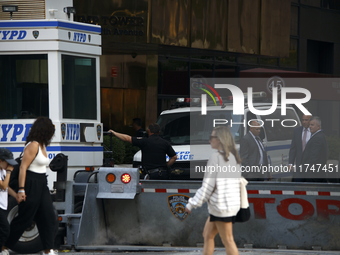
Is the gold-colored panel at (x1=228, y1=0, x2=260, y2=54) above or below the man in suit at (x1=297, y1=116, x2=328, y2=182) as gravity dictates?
above

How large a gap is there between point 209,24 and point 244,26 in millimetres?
2417

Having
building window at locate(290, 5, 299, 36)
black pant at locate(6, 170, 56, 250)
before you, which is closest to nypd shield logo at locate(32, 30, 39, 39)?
black pant at locate(6, 170, 56, 250)

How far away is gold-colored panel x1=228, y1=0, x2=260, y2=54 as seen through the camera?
27.8 meters

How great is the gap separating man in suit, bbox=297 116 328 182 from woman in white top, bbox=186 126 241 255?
185 inches

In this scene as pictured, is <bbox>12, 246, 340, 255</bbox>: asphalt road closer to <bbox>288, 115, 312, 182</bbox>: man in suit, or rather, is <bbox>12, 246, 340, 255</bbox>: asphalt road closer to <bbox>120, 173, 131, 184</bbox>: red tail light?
<bbox>120, 173, 131, 184</bbox>: red tail light

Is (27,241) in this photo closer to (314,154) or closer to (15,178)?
(15,178)

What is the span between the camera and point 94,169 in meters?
12.0

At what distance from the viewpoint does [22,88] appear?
456 inches

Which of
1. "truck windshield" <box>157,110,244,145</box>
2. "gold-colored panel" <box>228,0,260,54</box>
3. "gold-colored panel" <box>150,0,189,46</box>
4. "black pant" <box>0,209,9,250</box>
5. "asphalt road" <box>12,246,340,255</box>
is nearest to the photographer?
"black pant" <box>0,209,9,250</box>

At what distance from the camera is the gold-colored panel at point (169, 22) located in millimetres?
23734

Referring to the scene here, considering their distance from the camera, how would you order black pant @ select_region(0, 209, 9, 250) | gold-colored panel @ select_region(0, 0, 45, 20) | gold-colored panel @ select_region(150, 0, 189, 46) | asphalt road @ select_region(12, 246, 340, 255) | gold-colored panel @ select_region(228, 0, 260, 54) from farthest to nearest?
gold-colored panel @ select_region(228, 0, 260, 54), gold-colored panel @ select_region(150, 0, 189, 46), gold-colored panel @ select_region(0, 0, 45, 20), asphalt road @ select_region(12, 246, 340, 255), black pant @ select_region(0, 209, 9, 250)

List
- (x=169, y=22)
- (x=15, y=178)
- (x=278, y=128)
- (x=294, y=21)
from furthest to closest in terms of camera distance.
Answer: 1. (x=294, y=21)
2. (x=169, y=22)
3. (x=278, y=128)
4. (x=15, y=178)

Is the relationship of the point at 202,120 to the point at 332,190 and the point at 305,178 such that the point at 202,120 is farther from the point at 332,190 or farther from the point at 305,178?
the point at 332,190

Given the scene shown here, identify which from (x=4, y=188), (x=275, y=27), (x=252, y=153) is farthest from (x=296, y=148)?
(x=275, y=27)
